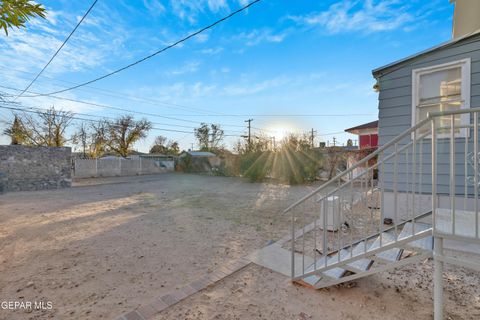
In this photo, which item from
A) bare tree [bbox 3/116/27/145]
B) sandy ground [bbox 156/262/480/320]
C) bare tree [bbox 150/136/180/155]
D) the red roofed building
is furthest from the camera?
bare tree [bbox 150/136/180/155]

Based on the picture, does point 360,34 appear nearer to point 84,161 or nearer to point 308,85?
point 308,85

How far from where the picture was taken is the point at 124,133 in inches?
975

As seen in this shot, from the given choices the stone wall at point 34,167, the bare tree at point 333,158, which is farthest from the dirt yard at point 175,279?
the bare tree at point 333,158

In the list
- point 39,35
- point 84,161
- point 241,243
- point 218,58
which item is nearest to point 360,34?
point 218,58

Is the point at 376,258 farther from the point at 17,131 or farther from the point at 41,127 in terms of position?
the point at 17,131

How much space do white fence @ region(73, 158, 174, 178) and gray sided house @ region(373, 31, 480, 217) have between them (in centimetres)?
1782

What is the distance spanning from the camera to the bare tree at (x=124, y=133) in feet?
79.6

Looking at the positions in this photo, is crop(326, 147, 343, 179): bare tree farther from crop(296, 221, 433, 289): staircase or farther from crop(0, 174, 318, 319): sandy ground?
crop(296, 221, 433, 289): staircase

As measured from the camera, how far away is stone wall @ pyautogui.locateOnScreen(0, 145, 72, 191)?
31.6ft
